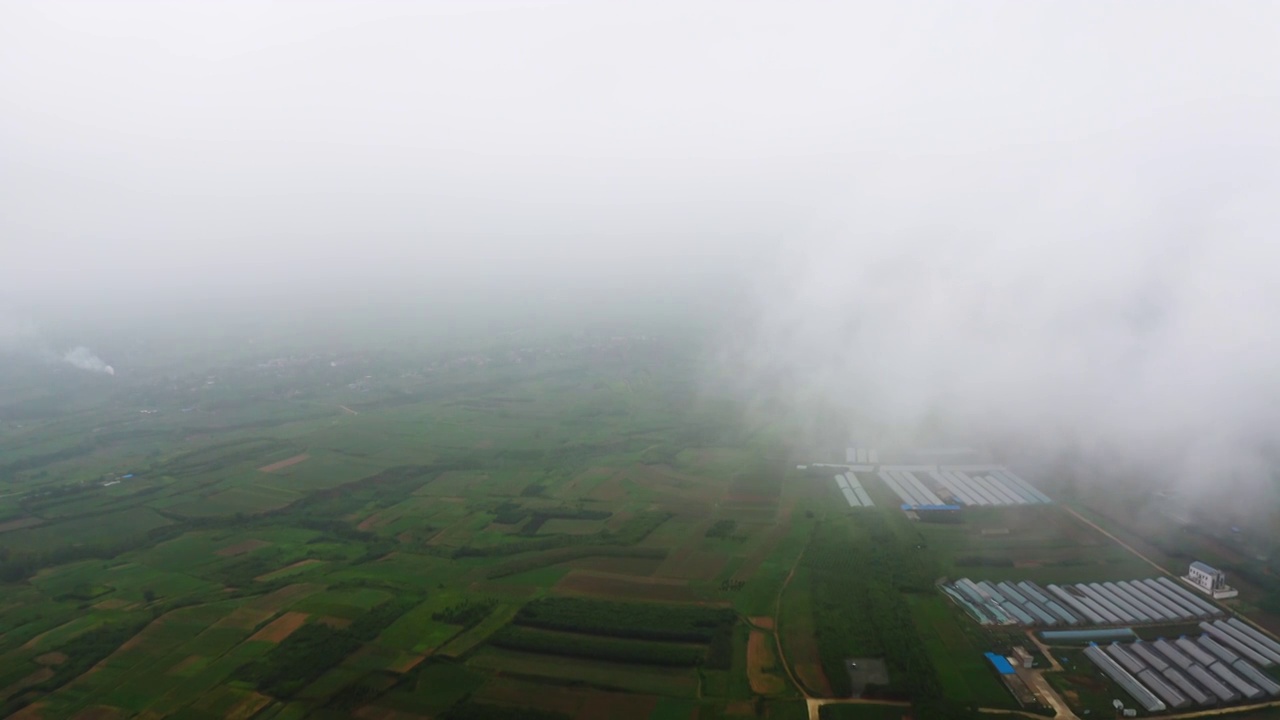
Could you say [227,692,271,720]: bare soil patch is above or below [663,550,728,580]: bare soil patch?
below

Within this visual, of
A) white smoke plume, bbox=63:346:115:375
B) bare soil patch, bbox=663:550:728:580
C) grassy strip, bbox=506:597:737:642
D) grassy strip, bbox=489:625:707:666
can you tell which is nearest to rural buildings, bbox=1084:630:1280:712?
grassy strip, bbox=506:597:737:642

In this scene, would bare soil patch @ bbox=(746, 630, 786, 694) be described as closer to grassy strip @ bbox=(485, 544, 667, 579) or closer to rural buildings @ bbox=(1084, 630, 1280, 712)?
grassy strip @ bbox=(485, 544, 667, 579)

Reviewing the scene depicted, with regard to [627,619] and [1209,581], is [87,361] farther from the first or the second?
[1209,581]

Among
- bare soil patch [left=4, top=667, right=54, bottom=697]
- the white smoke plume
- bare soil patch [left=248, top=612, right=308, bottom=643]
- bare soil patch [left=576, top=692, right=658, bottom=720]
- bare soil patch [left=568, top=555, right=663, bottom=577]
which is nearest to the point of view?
bare soil patch [left=576, top=692, right=658, bottom=720]

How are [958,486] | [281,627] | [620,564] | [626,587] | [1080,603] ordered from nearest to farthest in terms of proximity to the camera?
[1080,603], [281,627], [626,587], [620,564], [958,486]

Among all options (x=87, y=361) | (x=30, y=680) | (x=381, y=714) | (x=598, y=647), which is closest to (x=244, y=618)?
(x=30, y=680)

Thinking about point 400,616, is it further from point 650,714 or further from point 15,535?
point 15,535
